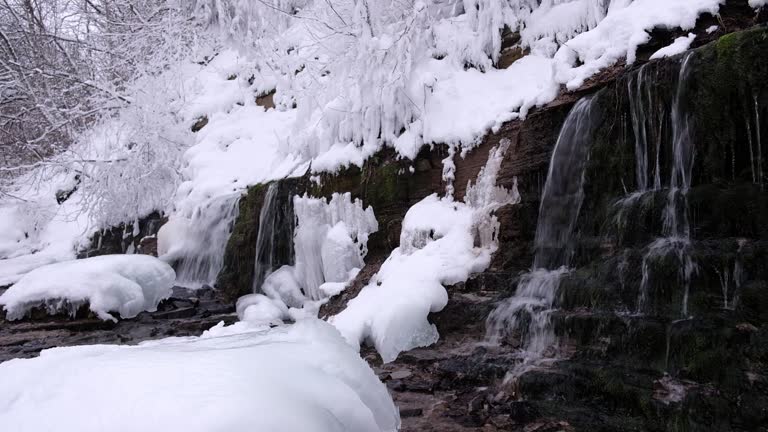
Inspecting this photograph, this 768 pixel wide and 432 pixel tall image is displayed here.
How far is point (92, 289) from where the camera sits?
7742 millimetres

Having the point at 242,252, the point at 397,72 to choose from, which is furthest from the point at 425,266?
the point at 242,252

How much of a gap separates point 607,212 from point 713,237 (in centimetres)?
88

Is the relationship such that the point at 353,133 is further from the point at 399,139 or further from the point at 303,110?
the point at 303,110

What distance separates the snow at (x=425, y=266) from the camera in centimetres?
498

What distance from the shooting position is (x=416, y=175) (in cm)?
715

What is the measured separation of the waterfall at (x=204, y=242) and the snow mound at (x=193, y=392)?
802cm

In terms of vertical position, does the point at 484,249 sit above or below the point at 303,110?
below

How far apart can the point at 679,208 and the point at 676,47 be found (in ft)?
5.41

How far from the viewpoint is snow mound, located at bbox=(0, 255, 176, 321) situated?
7.68m

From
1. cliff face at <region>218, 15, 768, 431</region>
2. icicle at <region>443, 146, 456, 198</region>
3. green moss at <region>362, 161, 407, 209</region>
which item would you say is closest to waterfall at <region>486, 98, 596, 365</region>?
cliff face at <region>218, 15, 768, 431</region>

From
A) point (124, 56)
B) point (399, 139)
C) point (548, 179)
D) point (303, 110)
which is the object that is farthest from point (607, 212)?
point (124, 56)

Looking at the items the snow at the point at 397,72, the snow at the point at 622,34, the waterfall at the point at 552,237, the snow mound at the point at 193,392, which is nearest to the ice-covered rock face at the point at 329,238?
the snow at the point at 397,72

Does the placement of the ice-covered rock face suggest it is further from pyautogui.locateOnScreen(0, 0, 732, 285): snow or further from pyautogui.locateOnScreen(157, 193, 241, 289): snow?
pyautogui.locateOnScreen(157, 193, 241, 289): snow

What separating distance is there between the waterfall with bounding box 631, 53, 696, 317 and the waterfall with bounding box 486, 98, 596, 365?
641mm
